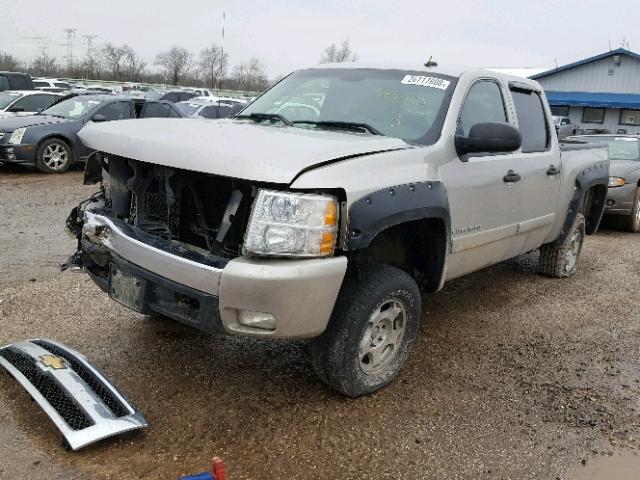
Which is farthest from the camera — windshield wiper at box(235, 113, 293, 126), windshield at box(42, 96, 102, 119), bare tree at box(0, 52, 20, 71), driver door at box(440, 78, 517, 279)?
bare tree at box(0, 52, 20, 71)

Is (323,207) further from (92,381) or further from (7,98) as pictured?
(7,98)

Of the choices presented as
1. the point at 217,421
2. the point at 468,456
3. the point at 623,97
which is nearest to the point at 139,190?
the point at 217,421

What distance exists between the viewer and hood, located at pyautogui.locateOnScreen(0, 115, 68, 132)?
10992 mm

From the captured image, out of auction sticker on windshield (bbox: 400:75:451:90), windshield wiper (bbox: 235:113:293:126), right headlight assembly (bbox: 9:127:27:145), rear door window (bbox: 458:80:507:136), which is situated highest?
auction sticker on windshield (bbox: 400:75:451:90)

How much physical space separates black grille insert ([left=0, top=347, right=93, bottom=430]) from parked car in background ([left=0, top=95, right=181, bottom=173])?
283 inches

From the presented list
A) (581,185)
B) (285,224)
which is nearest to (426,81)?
(285,224)

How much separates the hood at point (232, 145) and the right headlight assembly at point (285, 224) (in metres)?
0.11

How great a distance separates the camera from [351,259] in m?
3.34

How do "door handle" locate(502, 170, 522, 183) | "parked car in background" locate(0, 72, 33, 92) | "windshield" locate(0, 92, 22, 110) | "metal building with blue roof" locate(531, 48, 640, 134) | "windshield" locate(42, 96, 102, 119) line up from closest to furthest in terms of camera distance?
"door handle" locate(502, 170, 522, 183), "windshield" locate(42, 96, 102, 119), "windshield" locate(0, 92, 22, 110), "parked car in background" locate(0, 72, 33, 92), "metal building with blue roof" locate(531, 48, 640, 134)

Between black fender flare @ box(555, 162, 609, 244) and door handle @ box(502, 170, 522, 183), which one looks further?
black fender flare @ box(555, 162, 609, 244)

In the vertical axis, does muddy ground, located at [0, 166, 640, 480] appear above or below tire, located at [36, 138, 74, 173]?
below

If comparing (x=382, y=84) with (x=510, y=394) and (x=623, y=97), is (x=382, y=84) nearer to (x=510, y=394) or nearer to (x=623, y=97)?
(x=510, y=394)

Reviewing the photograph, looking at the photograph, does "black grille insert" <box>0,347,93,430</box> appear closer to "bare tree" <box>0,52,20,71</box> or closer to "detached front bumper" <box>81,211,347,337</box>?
"detached front bumper" <box>81,211,347,337</box>

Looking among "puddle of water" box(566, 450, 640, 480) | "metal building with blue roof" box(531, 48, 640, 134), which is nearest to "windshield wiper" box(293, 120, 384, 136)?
"puddle of water" box(566, 450, 640, 480)
